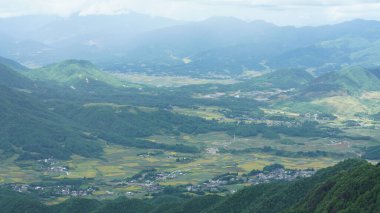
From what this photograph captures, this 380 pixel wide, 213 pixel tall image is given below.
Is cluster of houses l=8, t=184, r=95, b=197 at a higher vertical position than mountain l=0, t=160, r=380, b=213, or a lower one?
lower

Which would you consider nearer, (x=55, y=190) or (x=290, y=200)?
(x=290, y=200)

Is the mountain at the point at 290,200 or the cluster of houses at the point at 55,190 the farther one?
the cluster of houses at the point at 55,190

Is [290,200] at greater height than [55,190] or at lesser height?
greater

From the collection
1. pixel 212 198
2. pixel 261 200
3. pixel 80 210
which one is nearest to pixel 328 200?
pixel 261 200

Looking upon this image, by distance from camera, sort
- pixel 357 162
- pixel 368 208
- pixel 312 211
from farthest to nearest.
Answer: pixel 357 162, pixel 312 211, pixel 368 208

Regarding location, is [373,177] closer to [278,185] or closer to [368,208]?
[368,208]

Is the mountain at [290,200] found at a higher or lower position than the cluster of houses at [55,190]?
higher

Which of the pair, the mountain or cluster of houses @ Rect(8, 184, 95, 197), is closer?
the mountain

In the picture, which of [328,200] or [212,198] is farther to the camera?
[212,198]
